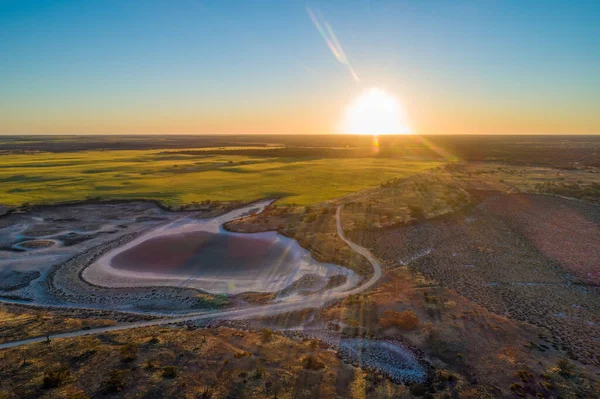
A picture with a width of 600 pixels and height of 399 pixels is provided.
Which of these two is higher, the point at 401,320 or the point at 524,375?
the point at 401,320

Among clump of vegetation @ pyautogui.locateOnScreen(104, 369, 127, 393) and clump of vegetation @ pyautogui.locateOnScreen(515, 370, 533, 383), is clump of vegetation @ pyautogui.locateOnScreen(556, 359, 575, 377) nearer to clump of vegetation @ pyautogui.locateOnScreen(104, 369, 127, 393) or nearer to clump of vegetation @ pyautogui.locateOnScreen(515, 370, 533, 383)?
clump of vegetation @ pyautogui.locateOnScreen(515, 370, 533, 383)

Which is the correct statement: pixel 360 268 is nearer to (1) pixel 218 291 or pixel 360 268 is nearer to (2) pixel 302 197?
(1) pixel 218 291

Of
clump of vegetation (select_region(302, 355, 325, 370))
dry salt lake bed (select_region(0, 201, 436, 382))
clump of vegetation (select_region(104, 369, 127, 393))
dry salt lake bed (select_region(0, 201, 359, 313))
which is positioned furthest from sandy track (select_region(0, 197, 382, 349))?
clump of vegetation (select_region(302, 355, 325, 370))

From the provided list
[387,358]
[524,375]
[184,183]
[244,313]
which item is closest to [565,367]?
[524,375]

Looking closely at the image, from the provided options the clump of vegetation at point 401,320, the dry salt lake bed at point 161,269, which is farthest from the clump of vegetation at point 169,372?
the clump of vegetation at point 401,320

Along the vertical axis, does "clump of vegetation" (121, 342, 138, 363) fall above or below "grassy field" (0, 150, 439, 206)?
below

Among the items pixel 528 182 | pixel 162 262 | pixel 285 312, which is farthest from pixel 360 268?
pixel 528 182

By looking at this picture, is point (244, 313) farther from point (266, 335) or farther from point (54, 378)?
point (54, 378)

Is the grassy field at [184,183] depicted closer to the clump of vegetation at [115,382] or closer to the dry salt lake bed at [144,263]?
the dry salt lake bed at [144,263]
